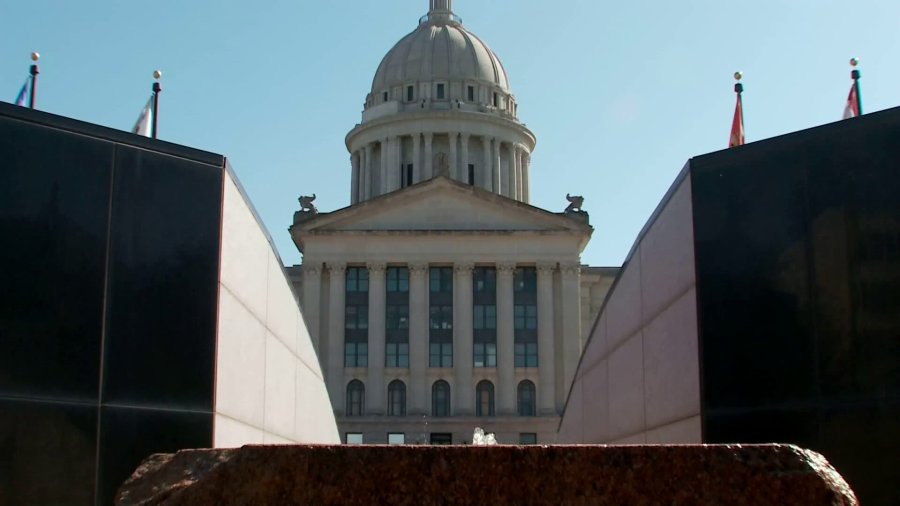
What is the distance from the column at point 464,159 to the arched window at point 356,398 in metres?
26.8

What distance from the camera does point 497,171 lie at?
335 feet

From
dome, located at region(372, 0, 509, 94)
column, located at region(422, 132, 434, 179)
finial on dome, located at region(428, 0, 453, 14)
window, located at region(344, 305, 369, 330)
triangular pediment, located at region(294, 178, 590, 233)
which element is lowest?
window, located at region(344, 305, 369, 330)

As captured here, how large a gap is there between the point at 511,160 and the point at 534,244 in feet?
80.3

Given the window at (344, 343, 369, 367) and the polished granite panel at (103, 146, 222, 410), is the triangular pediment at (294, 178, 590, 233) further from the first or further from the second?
the polished granite panel at (103, 146, 222, 410)

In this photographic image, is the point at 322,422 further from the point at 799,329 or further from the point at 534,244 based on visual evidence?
the point at 534,244

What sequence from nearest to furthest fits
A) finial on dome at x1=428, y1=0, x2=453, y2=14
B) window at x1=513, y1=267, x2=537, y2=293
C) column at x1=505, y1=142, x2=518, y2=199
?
window at x1=513, y1=267, x2=537, y2=293 < column at x1=505, y1=142, x2=518, y2=199 < finial on dome at x1=428, y1=0, x2=453, y2=14

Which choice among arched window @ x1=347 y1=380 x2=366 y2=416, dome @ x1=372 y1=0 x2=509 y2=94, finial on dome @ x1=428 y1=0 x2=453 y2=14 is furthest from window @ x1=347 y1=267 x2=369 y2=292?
finial on dome @ x1=428 y1=0 x2=453 y2=14

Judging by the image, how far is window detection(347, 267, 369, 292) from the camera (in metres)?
81.2

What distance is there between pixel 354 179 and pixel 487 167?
1334 centimetres

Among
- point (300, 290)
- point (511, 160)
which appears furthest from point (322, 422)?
point (511, 160)

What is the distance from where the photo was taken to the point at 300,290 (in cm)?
8488

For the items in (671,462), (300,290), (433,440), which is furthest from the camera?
(300,290)

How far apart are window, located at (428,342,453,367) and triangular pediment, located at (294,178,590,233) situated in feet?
27.5

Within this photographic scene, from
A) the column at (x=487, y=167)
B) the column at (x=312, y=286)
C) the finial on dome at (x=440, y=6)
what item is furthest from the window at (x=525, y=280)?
the finial on dome at (x=440, y=6)
